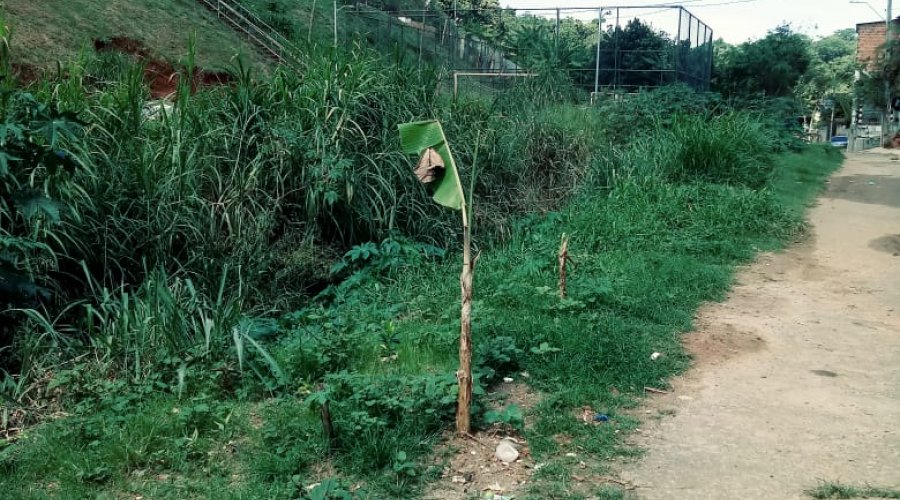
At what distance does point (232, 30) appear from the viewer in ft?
78.5

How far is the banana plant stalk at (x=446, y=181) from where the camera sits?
150 inches

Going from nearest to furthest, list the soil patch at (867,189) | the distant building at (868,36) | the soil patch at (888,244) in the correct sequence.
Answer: the soil patch at (888,244), the soil patch at (867,189), the distant building at (868,36)

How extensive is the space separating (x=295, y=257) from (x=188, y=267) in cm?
105

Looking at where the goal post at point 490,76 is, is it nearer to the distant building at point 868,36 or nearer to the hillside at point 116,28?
the hillside at point 116,28

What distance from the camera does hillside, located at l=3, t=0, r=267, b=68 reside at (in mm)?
16703

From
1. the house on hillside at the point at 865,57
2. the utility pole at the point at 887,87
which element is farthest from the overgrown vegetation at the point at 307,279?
the house on hillside at the point at 865,57

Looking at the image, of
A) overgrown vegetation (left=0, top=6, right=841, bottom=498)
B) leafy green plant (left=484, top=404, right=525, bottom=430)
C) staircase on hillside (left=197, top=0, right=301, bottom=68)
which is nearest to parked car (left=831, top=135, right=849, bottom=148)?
staircase on hillside (left=197, top=0, right=301, bottom=68)

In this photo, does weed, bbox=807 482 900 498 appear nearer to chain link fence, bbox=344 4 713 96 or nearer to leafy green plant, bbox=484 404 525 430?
leafy green plant, bbox=484 404 525 430

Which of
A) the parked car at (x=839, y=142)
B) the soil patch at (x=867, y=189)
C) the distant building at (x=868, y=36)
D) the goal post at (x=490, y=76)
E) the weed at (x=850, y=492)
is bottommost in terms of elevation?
the weed at (x=850, y=492)

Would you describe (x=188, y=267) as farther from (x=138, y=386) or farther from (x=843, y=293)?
(x=843, y=293)

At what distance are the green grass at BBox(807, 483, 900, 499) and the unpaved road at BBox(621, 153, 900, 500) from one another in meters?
0.06

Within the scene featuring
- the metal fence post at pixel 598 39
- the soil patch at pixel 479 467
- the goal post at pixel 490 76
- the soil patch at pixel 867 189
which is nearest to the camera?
the soil patch at pixel 479 467

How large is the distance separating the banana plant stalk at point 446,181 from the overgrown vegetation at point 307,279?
1.09 feet

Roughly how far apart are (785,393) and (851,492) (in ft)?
4.18
